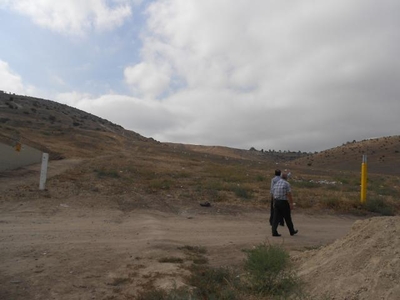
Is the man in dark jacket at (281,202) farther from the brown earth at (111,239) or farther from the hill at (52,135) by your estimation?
the hill at (52,135)

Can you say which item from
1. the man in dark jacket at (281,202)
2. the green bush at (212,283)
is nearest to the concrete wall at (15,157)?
the man in dark jacket at (281,202)

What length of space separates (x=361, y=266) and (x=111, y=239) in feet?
17.3

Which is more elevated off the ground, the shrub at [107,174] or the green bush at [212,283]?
the shrub at [107,174]

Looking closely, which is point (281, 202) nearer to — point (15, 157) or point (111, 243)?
point (111, 243)

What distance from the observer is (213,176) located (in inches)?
922

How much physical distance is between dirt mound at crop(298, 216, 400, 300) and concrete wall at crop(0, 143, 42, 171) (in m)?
15.3

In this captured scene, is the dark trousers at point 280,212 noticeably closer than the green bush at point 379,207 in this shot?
Yes

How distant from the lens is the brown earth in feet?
19.2

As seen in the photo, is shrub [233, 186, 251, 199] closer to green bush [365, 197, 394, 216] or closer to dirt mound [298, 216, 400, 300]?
green bush [365, 197, 394, 216]

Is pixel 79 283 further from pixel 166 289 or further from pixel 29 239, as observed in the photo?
pixel 29 239

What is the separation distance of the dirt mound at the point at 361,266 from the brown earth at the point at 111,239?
1687 millimetres

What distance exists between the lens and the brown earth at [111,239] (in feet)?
19.2

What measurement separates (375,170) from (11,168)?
50.3 metres

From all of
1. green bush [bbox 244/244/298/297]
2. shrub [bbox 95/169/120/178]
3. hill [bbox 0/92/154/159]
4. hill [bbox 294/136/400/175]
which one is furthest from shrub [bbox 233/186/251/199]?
hill [bbox 294/136/400/175]
